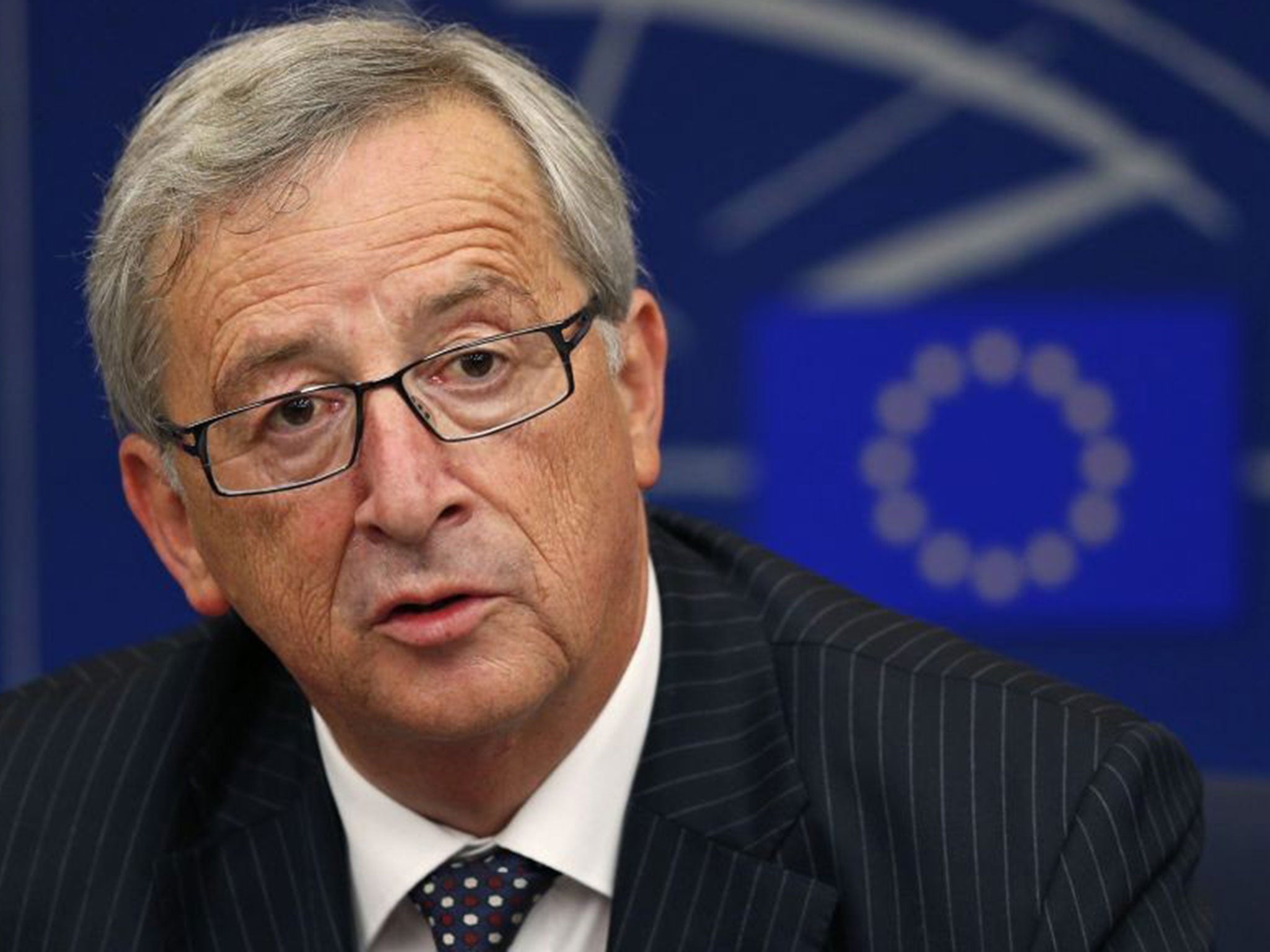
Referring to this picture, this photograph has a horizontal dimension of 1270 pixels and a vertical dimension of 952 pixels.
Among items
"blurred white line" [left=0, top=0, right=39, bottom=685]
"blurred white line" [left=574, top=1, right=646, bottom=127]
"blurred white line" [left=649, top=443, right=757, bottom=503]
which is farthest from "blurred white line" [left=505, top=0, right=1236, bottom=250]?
"blurred white line" [left=0, top=0, right=39, bottom=685]

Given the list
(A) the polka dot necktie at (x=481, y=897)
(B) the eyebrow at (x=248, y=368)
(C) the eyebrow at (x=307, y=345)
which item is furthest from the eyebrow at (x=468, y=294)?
(A) the polka dot necktie at (x=481, y=897)

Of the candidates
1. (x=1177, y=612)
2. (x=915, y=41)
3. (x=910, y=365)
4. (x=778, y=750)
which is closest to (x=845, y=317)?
(x=910, y=365)

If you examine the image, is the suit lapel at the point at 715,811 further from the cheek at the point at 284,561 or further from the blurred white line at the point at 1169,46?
the blurred white line at the point at 1169,46

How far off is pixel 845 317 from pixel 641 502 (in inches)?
64.0

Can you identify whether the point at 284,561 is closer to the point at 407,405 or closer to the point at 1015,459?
the point at 407,405

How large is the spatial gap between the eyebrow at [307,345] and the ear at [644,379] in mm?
188

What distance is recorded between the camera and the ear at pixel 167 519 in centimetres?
212

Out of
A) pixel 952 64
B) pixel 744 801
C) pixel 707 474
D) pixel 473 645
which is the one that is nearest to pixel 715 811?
pixel 744 801

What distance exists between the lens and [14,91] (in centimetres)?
386

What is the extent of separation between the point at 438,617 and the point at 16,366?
2.28 m

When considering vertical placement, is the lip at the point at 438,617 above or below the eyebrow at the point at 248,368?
below

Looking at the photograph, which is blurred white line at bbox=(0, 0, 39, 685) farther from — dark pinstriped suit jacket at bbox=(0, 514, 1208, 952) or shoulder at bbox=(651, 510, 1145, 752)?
shoulder at bbox=(651, 510, 1145, 752)

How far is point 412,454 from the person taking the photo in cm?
Result: 181

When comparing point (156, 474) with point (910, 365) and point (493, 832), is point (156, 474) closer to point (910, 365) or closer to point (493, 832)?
point (493, 832)
